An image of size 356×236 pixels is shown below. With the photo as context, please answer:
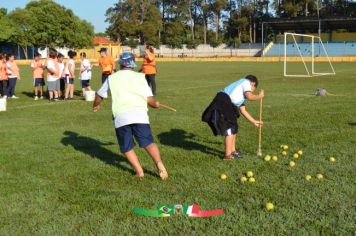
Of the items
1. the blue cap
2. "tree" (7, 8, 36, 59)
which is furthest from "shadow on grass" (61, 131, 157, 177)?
"tree" (7, 8, 36, 59)

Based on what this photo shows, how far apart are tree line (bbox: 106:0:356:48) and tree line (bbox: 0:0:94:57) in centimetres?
1271

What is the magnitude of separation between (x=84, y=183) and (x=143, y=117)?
1.15 m

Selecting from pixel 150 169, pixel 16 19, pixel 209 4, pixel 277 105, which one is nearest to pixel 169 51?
pixel 209 4

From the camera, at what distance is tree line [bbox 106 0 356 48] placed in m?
89.2

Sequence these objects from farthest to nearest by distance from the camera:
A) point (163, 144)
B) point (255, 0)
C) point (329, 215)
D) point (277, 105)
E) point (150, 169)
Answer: point (255, 0) → point (277, 105) → point (163, 144) → point (150, 169) → point (329, 215)

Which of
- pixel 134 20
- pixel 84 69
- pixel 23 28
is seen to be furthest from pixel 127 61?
pixel 134 20

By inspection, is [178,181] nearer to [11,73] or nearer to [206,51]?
[11,73]

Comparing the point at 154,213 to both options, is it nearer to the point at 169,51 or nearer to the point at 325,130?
the point at 325,130

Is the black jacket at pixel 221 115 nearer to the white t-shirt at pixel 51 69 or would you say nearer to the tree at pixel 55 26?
the white t-shirt at pixel 51 69

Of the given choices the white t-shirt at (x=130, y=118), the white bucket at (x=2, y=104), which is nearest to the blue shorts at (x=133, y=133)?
the white t-shirt at (x=130, y=118)

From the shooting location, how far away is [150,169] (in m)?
6.80

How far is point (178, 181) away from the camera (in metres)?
6.13

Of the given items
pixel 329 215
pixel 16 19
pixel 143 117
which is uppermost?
pixel 16 19

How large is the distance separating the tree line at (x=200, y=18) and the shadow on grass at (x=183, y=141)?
78.0 m
